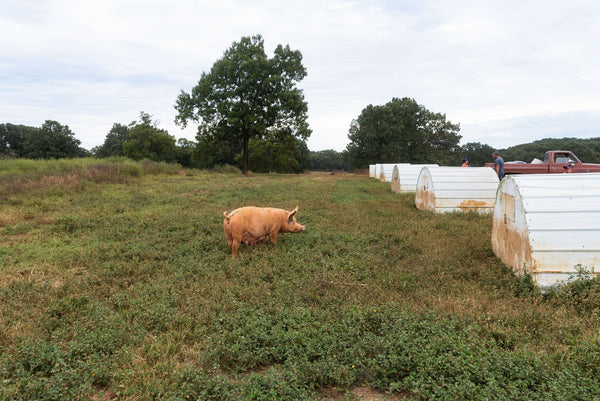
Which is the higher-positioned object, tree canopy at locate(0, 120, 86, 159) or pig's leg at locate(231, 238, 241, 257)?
tree canopy at locate(0, 120, 86, 159)

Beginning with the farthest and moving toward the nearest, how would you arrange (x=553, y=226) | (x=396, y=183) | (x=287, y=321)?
(x=396, y=183)
(x=553, y=226)
(x=287, y=321)

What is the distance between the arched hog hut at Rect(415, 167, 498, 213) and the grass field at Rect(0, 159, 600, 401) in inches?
114

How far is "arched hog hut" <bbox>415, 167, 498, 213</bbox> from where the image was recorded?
11.9m

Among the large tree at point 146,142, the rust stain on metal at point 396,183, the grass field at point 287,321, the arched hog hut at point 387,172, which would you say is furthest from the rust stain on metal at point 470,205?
the large tree at point 146,142

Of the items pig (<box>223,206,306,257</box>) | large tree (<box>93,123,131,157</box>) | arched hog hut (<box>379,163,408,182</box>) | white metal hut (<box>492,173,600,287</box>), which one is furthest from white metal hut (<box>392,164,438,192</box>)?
large tree (<box>93,123,131,157</box>)

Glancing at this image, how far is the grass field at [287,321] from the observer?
3.29 metres

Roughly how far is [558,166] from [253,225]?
70.5ft

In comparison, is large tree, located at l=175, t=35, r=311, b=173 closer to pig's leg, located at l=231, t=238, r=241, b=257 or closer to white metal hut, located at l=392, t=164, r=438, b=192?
white metal hut, located at l=392, t=164, r=438, b=192

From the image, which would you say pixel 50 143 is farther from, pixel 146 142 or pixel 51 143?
pixel 146 142

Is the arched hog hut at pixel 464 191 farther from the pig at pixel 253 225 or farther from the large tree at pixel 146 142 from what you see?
the large tree at pixel 146 142

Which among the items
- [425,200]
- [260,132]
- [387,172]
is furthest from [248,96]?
[425,200]

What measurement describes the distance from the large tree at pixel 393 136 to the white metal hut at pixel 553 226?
55.1m

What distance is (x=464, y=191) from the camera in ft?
39.3

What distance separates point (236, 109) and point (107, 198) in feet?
74.8
